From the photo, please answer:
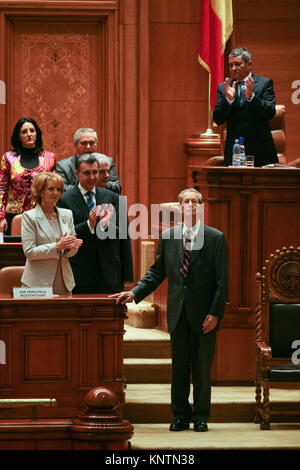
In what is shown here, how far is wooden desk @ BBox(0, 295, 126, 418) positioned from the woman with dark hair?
1.51 m

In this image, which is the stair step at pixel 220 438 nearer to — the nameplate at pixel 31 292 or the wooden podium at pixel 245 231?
the wooden podium at pixel 245 231

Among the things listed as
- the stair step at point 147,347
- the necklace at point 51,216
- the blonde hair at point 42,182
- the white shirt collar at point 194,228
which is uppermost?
the blonde hair at point 42,182

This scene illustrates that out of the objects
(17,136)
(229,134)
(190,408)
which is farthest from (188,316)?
(17,136)

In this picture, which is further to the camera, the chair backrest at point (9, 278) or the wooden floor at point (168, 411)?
the chair backrest at point (9, 278)

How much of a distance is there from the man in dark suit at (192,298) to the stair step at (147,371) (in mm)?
759

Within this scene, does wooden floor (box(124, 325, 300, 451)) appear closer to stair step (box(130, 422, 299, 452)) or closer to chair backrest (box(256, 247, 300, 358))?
stair step (box(130, 422, 299, 452))

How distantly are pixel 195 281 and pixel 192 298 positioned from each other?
0.32 feet

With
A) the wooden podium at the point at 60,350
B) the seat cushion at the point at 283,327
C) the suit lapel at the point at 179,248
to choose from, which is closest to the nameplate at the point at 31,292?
the wooden podium at the point at 60,350

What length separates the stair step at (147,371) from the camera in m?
6.35

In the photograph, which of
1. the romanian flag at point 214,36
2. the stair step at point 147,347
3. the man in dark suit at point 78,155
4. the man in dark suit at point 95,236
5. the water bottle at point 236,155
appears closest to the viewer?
the man in dark suit at point 95,236

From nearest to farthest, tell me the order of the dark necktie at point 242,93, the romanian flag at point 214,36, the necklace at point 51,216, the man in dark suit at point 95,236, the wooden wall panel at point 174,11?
the necklace at point 51,216 < the man in dark suit at point 95,236 < the dark necktie at point 242,93 < the romanian flag at point 214,36 < the wooden wall panel at point 174,11

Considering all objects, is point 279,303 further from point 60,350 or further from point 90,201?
point 60,350
